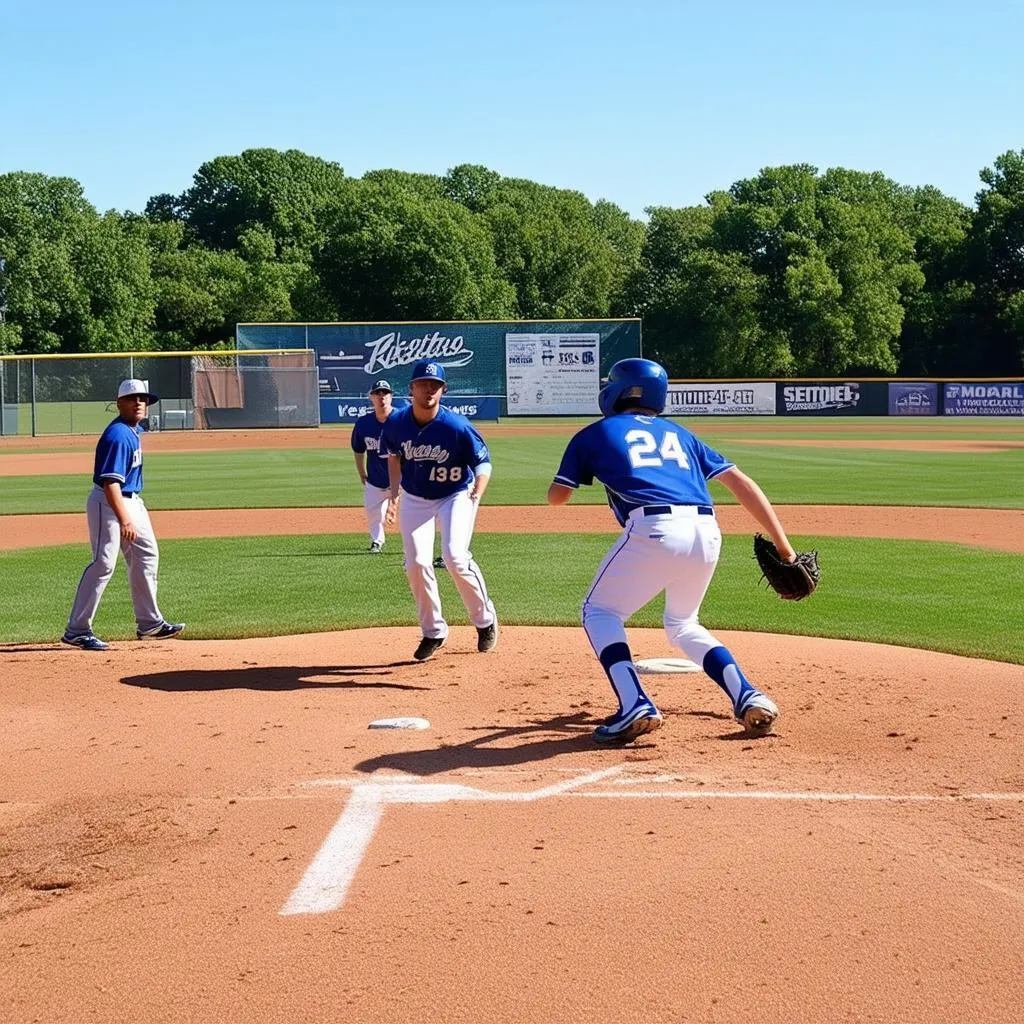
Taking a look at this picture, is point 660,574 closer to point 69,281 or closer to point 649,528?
point 649,528

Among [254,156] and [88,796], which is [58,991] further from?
[254,156]

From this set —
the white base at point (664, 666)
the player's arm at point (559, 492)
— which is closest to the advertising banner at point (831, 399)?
the white base at point (664, 666)

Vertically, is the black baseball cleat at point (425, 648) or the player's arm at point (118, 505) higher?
the player's arm at point (118, 505)

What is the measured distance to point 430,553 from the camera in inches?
343

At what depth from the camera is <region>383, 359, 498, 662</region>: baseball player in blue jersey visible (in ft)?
27.9

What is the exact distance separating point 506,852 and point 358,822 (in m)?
0.71

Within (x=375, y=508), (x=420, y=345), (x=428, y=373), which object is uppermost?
(x=420, y=345)

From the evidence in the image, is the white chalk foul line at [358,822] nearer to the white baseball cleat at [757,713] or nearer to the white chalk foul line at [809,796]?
the white chalk foul line at [809,796]

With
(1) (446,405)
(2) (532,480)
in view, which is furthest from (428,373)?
(1) (446,405)

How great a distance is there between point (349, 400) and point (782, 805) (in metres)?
45.3

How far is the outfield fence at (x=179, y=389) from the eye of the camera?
151ft

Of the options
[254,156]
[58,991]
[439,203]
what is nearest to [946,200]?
[439,203]

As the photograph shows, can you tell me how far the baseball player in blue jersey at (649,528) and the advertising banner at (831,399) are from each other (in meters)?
50.0

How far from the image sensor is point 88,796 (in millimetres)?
5633
